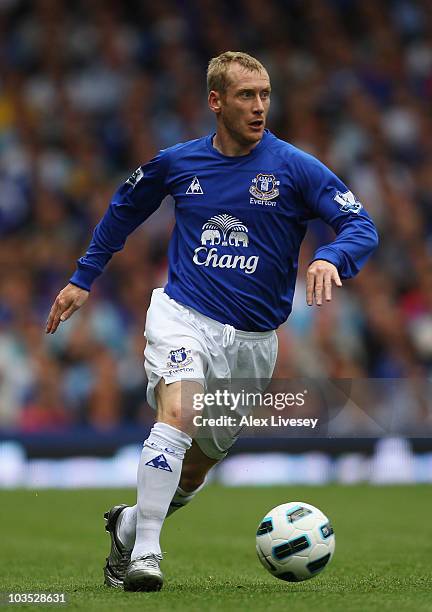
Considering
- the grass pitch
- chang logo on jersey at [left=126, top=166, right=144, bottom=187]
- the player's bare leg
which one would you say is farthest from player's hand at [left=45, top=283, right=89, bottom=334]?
the grass pitch

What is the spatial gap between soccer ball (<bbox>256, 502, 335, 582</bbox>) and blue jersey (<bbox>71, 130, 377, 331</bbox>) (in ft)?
2.97

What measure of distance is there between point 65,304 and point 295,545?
5.32ft

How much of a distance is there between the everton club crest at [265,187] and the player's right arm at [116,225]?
0.48 meters

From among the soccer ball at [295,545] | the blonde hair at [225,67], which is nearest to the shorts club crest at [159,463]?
the soccer ball at [295,545]

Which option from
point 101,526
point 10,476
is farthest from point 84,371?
point 101,526

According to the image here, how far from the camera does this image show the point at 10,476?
1396 centimetres

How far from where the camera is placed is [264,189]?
5.99 metres

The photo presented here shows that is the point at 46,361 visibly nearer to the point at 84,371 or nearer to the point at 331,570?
the point at 84,371

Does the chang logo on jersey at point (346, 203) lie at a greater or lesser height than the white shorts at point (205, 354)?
greater

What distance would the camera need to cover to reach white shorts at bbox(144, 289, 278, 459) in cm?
573

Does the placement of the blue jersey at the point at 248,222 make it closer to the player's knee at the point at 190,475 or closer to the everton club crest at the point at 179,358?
the everton club crest at the point at 179,358

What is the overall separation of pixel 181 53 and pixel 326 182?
1251cm

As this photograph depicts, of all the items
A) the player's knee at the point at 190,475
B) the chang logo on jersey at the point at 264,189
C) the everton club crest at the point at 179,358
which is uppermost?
the chang logo on jersey at the point at 264,189

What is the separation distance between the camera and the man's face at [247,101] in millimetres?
5973
